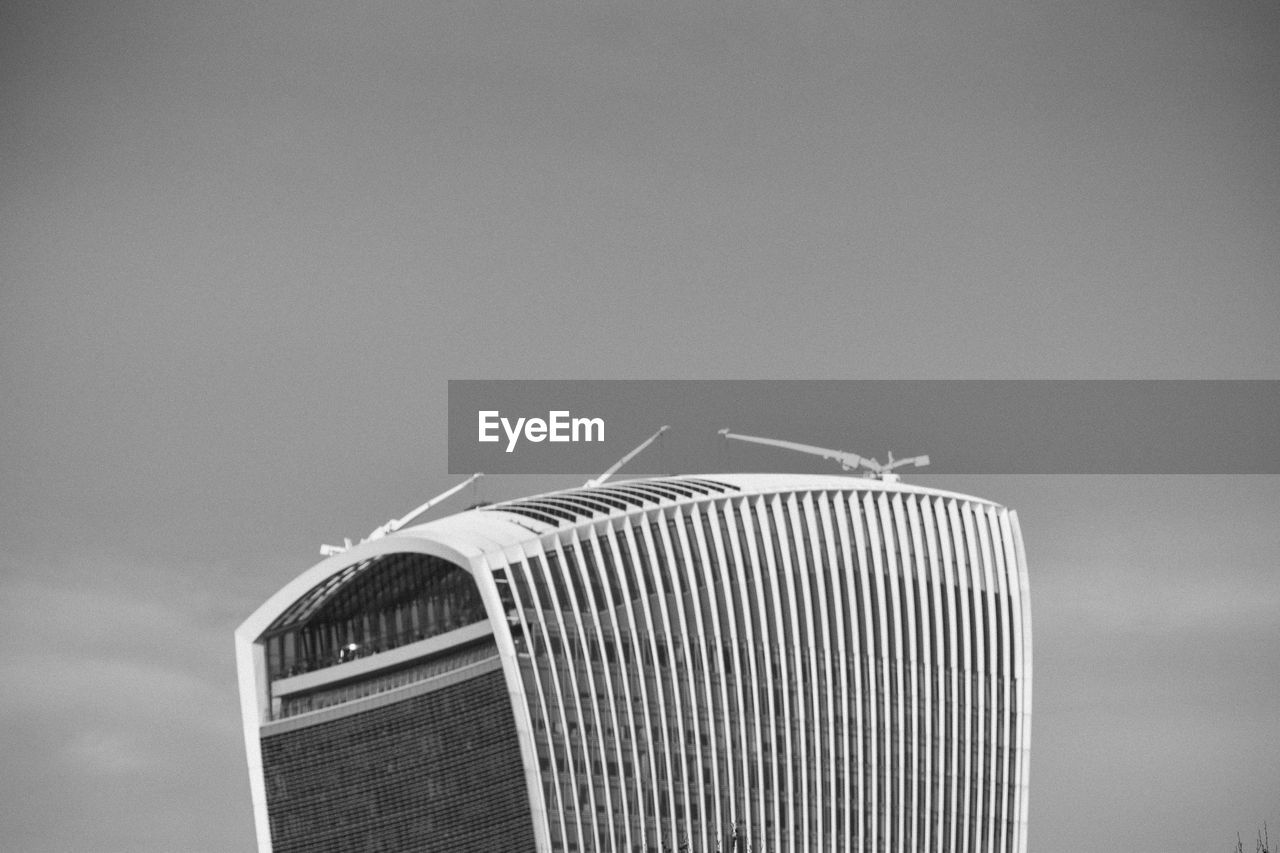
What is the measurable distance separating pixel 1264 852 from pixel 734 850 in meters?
41.4

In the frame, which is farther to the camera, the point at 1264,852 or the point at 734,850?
the point at 734,850

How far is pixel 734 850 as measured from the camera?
188375mm

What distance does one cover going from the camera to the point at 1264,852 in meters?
161
